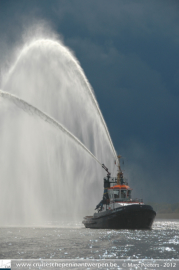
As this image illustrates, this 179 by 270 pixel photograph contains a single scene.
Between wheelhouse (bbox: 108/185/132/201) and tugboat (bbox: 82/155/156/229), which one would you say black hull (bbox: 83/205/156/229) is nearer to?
tugboat (bbox: 82/155/156/229)

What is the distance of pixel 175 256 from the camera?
85.9ft

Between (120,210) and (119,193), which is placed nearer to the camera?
(120,210)

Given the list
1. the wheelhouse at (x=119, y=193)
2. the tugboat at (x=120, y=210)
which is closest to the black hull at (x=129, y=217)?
the tugboat at (x=120, y=210)

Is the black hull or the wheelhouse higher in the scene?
the wheelhouse

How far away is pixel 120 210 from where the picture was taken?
51125 mm

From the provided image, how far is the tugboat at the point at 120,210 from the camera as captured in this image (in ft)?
168

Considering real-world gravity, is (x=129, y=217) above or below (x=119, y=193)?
below

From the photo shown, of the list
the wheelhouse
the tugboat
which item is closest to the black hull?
the tugboat

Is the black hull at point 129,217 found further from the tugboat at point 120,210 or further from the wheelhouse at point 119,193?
the wheelhouse at point 119,193

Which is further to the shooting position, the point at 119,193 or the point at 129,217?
the point at 119,193

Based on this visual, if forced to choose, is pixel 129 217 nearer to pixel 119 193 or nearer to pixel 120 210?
pixel 120 210

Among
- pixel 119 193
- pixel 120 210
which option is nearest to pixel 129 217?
pixel 120 210

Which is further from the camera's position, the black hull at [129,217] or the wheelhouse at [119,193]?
the wheelhouse at [119,193]

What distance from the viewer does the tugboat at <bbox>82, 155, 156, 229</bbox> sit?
5125cm
